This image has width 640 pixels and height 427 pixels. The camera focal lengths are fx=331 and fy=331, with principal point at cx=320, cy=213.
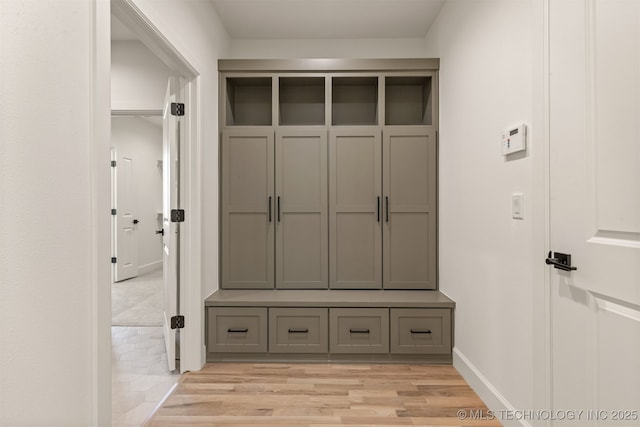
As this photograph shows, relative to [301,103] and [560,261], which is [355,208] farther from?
[560,261]

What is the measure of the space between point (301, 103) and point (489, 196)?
2019 millimetres

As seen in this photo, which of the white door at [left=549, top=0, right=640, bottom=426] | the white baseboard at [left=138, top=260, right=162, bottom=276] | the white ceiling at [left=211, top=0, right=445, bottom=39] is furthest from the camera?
the white baseboard at [left=138, top=260, right=162, bottom=276]

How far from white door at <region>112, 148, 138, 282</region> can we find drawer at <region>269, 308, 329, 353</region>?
3.82 meters

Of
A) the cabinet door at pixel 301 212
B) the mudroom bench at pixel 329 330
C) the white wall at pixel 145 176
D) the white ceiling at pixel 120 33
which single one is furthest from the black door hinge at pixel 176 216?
the white wall at pixel 145 176

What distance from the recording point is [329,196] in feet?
9.55

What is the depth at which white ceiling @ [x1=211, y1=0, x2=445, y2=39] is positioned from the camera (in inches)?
105

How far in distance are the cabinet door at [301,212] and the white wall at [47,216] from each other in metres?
1.72

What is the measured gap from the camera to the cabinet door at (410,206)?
2.87 meters

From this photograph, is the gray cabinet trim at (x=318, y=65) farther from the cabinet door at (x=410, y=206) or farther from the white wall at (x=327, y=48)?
the cabinet door at (x=410, y=206)

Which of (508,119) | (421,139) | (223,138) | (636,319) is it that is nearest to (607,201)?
(636,319)

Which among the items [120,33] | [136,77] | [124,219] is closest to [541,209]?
[136,77]

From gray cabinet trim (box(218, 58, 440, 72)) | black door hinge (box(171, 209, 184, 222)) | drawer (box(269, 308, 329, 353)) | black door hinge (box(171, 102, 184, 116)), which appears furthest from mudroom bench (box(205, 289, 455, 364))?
gray cabinet trim (box(218, 58, 440, 72))

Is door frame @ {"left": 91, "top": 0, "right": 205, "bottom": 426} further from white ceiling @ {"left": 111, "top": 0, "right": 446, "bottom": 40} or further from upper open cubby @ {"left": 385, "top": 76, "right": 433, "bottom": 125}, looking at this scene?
upper open cubby @ {"left": 385, "top": 76, "right": 433, "bottom": 125}

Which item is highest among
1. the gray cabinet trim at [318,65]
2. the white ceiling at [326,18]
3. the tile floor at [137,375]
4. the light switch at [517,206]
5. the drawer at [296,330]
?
the white ceiling at [326,18]
